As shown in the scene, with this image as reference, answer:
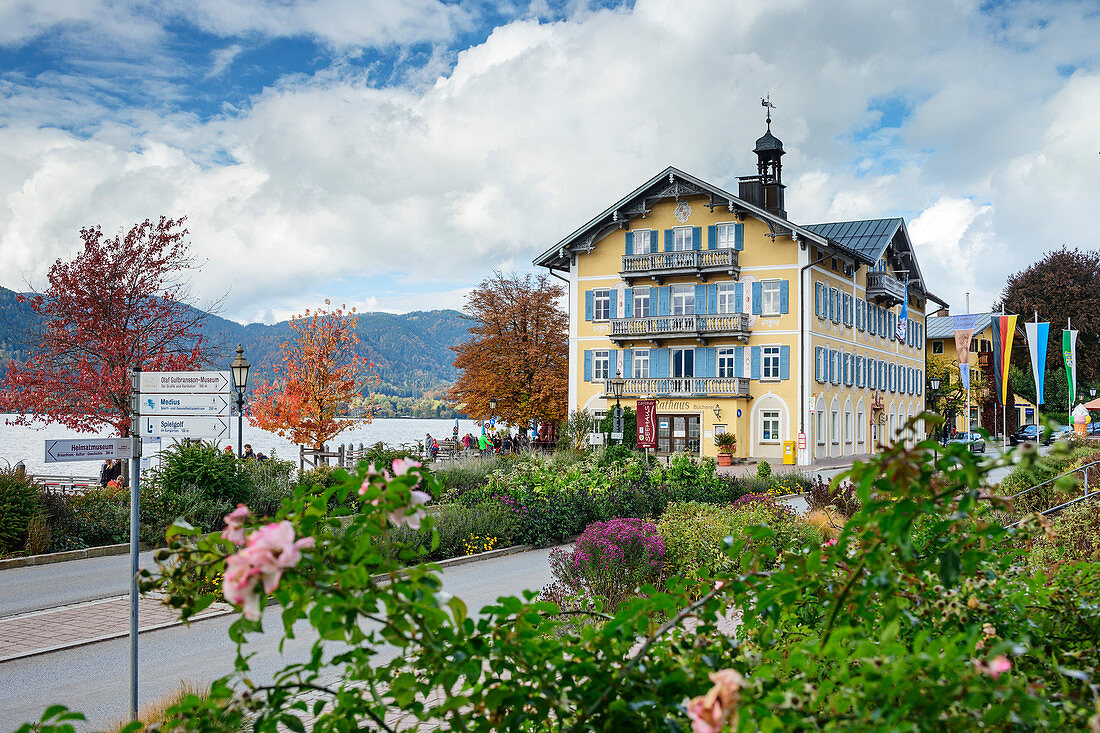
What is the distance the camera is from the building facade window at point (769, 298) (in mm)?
41250

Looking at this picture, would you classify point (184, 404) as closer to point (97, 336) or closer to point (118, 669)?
point (118, 669)

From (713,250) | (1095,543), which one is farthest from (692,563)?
(713,250)

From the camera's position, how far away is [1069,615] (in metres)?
2.87

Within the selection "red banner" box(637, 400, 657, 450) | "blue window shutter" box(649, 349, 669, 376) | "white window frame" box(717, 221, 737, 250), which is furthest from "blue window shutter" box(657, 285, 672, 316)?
"red banner" box(637, 400, 657, 450)

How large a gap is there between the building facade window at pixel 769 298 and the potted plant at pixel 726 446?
226 inches

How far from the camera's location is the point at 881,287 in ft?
158

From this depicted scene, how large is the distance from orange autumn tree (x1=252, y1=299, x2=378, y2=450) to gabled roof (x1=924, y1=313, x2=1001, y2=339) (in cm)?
4384

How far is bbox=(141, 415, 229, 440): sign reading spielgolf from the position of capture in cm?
676

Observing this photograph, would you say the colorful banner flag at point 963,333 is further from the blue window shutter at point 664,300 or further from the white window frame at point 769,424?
the blue window shutter at point 664,300

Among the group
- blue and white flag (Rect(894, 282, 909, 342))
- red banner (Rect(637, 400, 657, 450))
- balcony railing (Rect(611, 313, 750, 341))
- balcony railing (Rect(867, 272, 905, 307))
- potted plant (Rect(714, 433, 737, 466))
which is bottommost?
potted plant (Rect(714, 433, 737, 466))

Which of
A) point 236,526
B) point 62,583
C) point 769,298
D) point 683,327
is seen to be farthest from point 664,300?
point 236,526

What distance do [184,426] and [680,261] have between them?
36.8 m

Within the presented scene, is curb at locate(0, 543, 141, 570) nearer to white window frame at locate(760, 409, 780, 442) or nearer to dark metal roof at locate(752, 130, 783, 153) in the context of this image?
white window frame at locate(760, 409, 780, 442)

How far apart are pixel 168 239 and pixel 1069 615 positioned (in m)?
26.6
